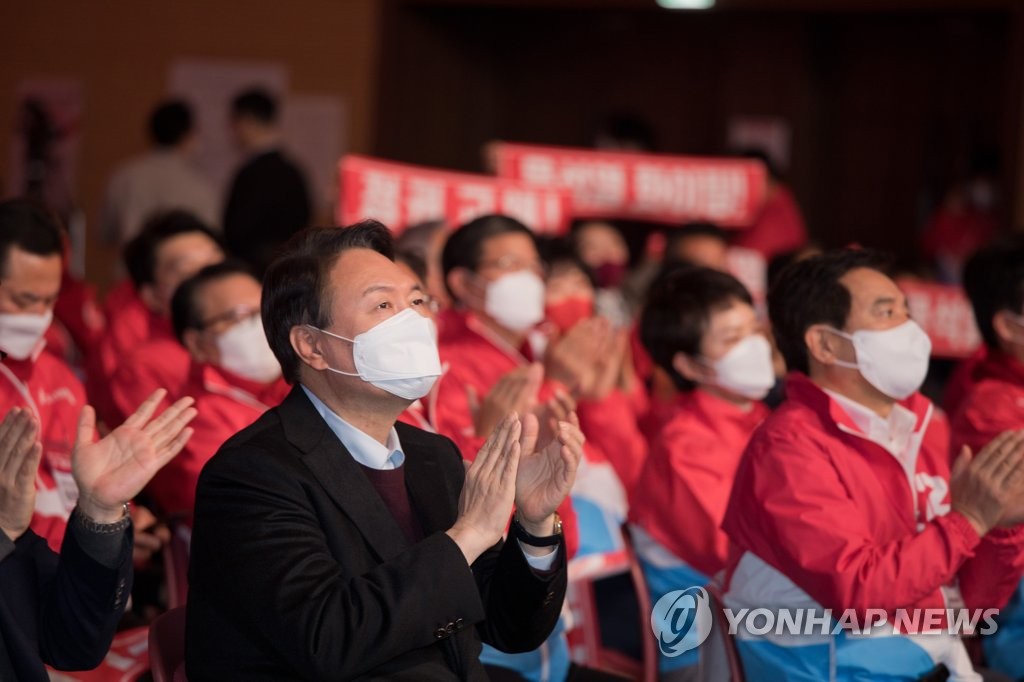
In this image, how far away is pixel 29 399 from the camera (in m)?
2.68

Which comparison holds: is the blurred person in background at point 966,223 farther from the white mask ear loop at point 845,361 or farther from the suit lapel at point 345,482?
the suit lapel at point 345,482

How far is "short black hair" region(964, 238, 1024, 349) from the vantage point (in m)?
3.20

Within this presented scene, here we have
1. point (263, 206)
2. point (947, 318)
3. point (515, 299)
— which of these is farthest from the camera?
point (263, 206)

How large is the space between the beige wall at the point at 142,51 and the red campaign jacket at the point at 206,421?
4.95 m

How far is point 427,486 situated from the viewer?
6.81ft

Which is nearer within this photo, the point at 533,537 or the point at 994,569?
the point at 533,537

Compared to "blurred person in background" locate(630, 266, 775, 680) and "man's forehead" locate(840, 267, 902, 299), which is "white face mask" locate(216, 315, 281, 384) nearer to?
"blurred person in background" locate(630, 266, 775, 680)

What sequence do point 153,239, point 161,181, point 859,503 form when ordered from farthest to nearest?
point 161,181, point 153,239, point 859,503

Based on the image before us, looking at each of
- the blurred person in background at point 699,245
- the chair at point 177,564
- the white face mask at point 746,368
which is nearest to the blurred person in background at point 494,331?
the white face mask at point 746,368

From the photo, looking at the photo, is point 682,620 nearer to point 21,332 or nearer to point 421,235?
point 21,332

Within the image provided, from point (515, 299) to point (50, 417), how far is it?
125cm

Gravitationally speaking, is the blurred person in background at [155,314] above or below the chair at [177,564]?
above

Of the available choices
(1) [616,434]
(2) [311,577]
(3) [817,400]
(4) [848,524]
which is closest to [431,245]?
(1) [616,434]

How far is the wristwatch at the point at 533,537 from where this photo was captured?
2018mm
